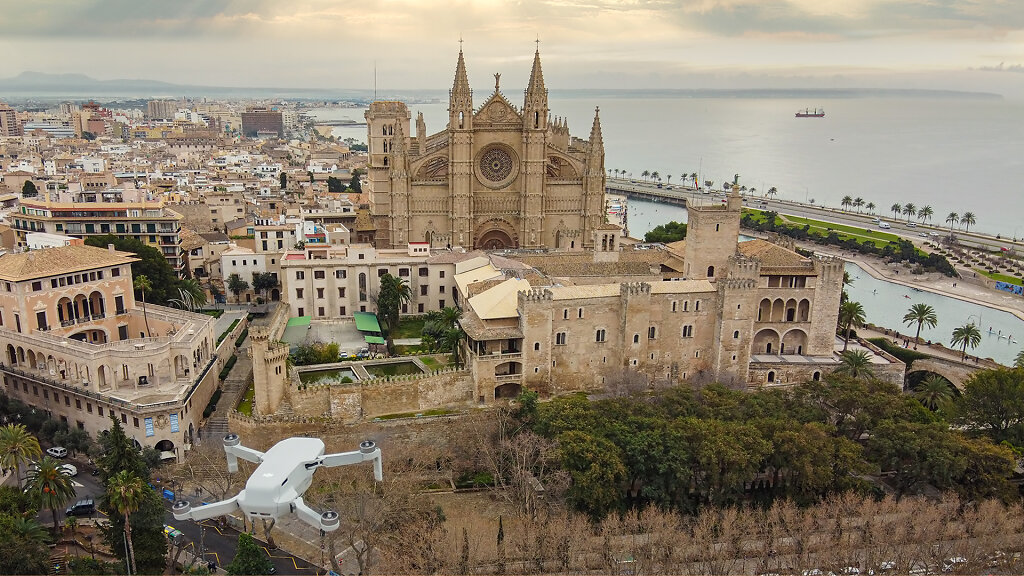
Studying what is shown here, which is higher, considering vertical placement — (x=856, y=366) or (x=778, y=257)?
(x=778, y=257)

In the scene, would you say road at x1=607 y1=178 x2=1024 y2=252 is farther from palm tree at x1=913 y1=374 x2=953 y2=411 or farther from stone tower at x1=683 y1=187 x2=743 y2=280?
palm tree at x1=913 y1=374 x2=953 y2=411

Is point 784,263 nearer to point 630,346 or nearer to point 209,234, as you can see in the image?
point 630,346

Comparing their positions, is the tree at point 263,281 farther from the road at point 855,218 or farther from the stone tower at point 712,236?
the road at point 855,218

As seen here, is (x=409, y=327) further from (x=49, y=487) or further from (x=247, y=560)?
(x=247, y=560)

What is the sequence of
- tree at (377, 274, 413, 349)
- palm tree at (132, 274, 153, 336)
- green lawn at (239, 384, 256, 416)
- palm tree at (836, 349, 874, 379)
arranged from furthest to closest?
tree at (377, 274, 413, 349) < palm tree at (132, 274, 153, 336) < palm tree at (836, 349, 874, 379) < green lawn at (239, 384, 256, 416)

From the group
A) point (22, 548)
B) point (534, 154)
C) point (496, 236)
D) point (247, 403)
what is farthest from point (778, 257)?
point (22, 548)

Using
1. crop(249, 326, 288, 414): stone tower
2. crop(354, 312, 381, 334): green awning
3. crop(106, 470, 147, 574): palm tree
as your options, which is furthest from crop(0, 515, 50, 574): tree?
crop(354, 312, 381, 334): green awning
